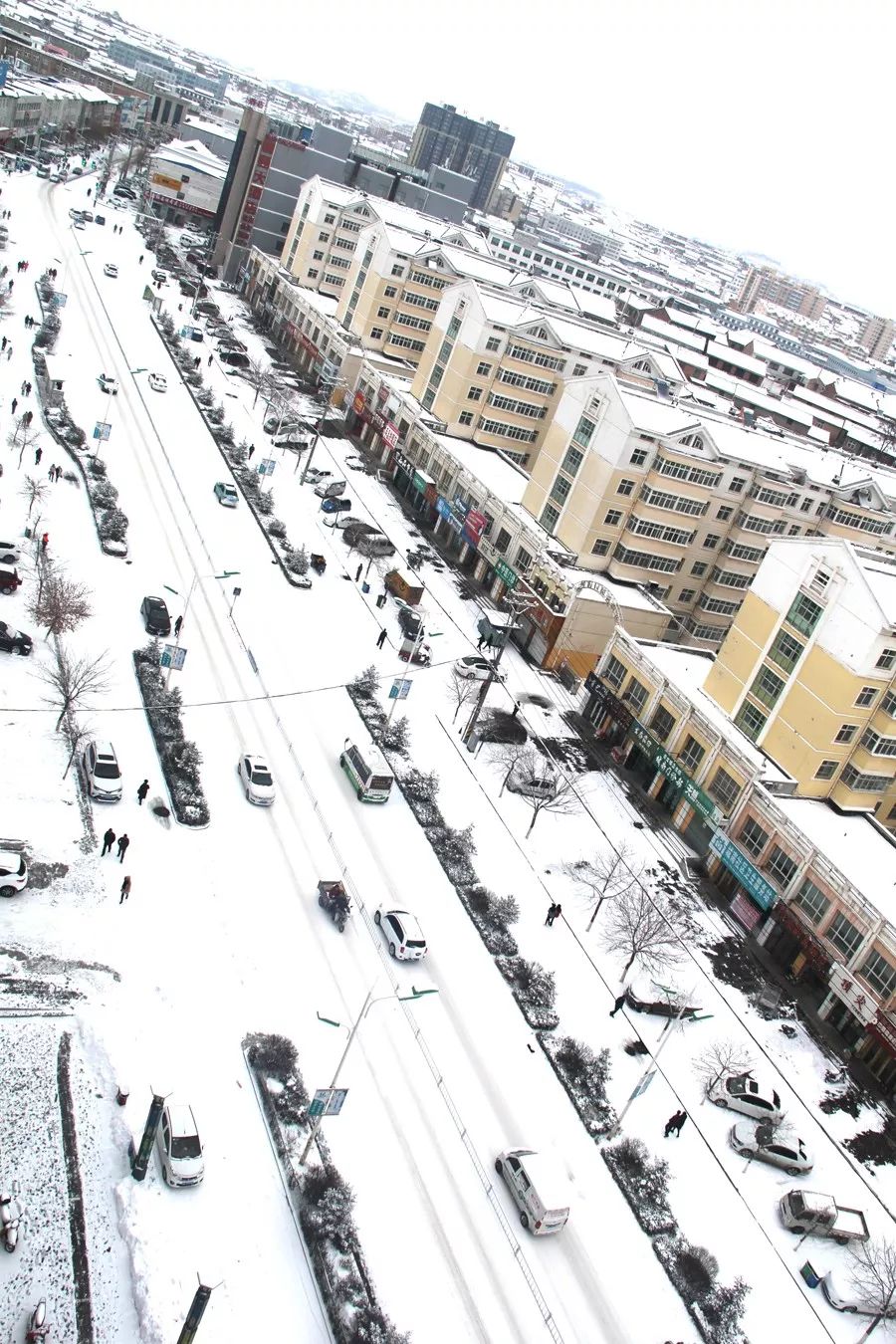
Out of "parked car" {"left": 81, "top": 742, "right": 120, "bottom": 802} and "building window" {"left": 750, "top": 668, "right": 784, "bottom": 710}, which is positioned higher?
"building window" {"left": 750, "top": 668, "right": 784, "bottom": 710}

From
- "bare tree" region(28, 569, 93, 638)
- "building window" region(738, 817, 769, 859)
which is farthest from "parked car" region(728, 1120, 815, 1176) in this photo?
"bare tree" region(28, 569, 93, 638)

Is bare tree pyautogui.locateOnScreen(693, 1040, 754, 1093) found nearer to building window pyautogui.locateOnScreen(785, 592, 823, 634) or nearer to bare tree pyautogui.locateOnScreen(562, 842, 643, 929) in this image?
bare tree pyautogui.locateOnScreen(562, 842, 643, 929)

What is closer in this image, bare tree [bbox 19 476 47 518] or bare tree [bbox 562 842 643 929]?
bare tree [bbox 562 842 643 929]

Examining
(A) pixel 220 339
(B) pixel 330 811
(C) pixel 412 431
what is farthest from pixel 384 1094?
(A) pixel 220 339

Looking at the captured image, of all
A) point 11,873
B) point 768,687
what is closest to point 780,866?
point 768,687

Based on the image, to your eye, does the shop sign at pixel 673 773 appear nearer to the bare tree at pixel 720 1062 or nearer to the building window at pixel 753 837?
the building window at pixel 753 837

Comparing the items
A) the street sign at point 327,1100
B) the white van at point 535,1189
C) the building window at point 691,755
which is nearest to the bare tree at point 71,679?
the street sign at point 327,1100

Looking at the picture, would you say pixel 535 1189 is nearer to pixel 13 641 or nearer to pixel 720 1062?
pixel 720 1062
